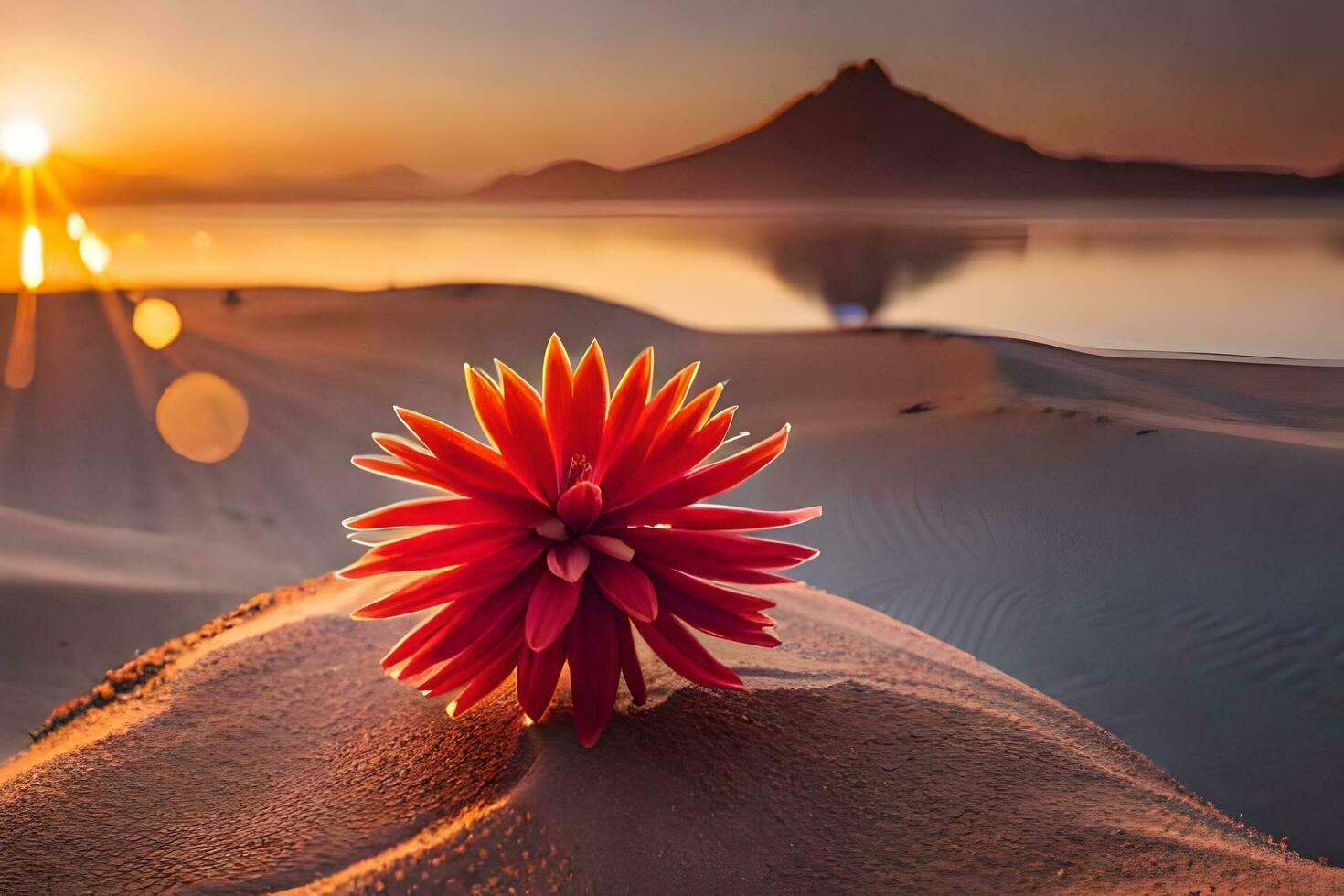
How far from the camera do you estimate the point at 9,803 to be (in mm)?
1099

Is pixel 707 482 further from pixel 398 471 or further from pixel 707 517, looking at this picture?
pixel 398 471

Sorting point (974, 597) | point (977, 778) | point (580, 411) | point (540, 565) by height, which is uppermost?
point (580, 411)

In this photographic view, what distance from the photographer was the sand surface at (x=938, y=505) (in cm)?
207

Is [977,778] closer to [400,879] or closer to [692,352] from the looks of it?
[400,879]

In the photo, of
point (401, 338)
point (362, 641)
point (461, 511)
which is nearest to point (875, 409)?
point (401, 338)

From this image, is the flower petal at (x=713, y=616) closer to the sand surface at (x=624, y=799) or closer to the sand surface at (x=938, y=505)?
the sand surface at (x=624, y=799)

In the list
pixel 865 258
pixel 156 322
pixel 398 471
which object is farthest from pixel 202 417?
pixel 865 258

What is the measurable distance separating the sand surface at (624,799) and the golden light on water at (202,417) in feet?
10.0

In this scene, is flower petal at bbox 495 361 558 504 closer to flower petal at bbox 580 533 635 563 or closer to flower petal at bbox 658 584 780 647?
flower petal at bbox 580 533 635 563

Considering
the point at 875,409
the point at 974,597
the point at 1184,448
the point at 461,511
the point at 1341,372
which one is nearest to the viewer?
the point at 461,511

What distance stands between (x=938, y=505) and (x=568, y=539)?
2.77 m

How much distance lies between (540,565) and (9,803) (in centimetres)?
72

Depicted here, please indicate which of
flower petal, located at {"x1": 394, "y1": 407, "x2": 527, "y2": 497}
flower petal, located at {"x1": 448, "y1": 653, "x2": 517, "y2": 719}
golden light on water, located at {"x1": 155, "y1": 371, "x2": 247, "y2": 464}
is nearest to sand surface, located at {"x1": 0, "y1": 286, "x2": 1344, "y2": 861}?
golden light on water, located at {"x1": 155, "y1": 371, "x2": 247, "y2": 464}

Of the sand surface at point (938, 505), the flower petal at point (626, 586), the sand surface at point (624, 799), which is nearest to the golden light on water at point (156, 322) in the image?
the sand surface at point (938, 505)
